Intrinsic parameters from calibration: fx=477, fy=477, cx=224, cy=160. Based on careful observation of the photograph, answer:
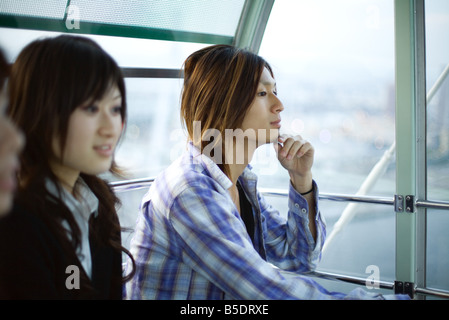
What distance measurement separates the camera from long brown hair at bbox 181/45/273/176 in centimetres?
170

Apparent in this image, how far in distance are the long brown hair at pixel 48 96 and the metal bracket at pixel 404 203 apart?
1981 mm

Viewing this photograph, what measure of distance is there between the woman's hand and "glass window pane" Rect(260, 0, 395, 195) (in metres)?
0.78

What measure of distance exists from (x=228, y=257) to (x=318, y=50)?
6.82 ft

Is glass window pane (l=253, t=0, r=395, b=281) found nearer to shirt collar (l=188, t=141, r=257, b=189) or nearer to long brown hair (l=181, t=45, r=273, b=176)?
long brown hair (l=181, t=45, r=273, b=176)

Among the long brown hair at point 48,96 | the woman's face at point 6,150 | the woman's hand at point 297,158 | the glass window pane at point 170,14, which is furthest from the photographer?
the glass window pane at point 170,14

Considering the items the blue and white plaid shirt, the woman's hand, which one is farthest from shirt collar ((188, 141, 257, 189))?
the woman's hand

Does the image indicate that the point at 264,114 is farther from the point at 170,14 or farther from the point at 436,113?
the point at 436,113

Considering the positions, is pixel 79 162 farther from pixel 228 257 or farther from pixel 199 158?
pixel 199 158

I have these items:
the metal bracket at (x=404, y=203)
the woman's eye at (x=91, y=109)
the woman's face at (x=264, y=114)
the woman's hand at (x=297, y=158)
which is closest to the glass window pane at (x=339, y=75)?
the metal bracket at (x=404, y=203)

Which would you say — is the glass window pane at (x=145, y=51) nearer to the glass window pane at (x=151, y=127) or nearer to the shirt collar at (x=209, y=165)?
the glass window pane at (x=151, y=127)

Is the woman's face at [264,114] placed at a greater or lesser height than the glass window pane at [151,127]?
lesser

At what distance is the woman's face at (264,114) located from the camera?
1723mm

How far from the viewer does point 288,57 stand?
3.14 metres

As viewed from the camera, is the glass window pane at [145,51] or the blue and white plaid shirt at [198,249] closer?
the blue and white plaid shirt at [198,249]
